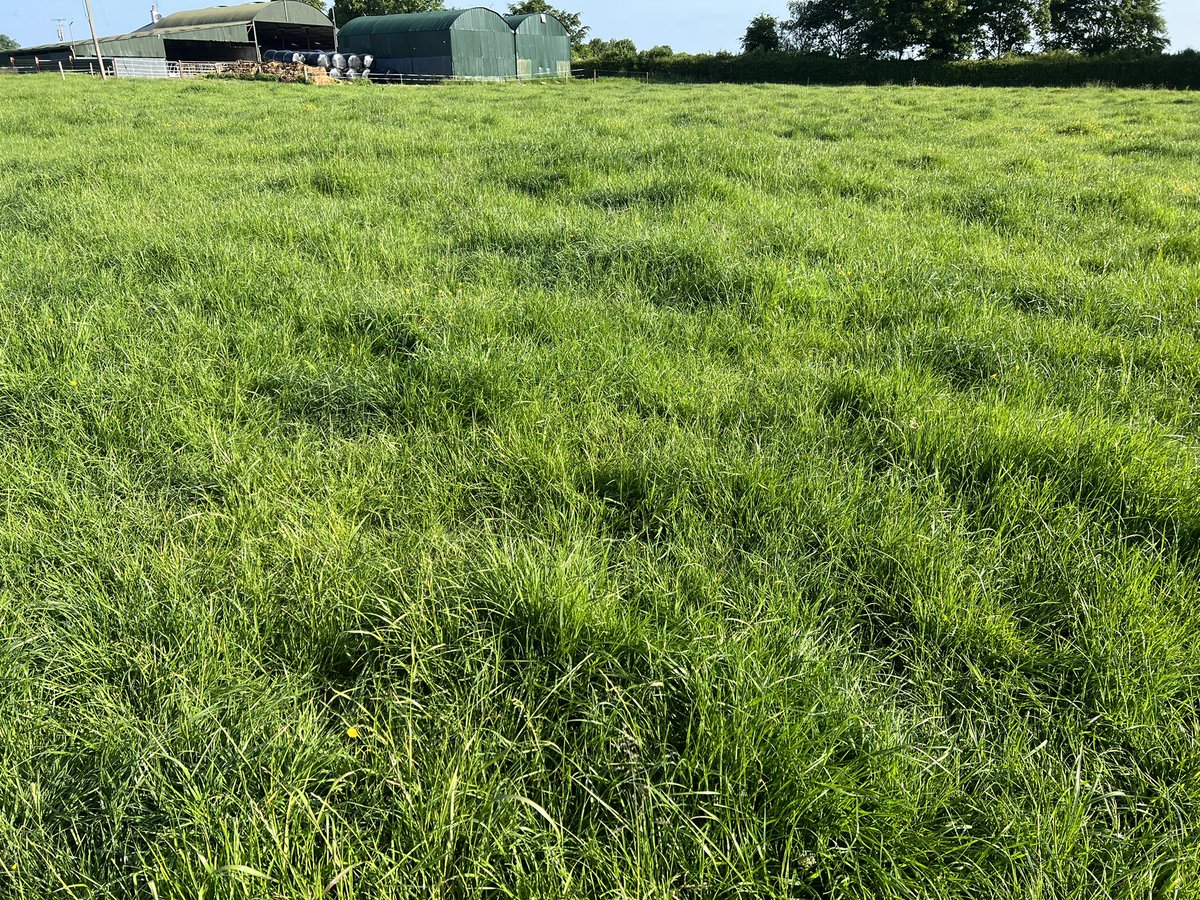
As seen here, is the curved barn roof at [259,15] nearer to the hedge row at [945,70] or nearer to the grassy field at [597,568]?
the hedge row at [945,70]

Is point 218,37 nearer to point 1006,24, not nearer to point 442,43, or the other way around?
point 442,43

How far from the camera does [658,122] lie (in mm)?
11250

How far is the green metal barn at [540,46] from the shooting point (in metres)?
38.2

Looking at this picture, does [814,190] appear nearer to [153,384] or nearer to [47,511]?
[153,384]

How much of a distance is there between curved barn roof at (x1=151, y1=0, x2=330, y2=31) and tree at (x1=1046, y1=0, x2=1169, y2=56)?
51002 mm

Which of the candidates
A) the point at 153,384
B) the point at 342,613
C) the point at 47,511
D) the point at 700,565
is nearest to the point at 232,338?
the point at 153,384

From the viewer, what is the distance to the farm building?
43.8 m

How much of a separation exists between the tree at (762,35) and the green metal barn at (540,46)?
71.7 feet

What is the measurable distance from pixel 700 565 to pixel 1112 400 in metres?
2.16

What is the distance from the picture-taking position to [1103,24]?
148 ft

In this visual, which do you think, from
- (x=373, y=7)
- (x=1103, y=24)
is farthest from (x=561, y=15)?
(x=1103, y=24)

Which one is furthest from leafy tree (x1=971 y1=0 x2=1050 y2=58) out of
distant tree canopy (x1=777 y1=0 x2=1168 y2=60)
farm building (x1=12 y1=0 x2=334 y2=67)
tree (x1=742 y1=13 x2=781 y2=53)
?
farm building (x1=12 y1=0 x2=334 y2=67)

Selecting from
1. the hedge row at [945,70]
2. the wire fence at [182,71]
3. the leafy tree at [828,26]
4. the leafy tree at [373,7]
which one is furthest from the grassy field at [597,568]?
the leafy tree at [373,7]

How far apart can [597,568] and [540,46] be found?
150ft
